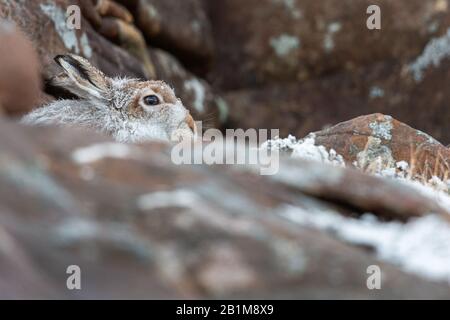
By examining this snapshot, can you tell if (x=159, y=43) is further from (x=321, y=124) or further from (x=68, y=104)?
(x=68, y=104)

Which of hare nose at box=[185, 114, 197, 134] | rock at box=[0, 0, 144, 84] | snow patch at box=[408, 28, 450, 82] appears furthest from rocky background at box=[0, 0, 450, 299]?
snow patch at box=[408, 28, 450, 82]

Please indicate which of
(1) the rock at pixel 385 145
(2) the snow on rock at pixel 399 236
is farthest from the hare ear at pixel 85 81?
(2) the snow on rock at pixel 399 236

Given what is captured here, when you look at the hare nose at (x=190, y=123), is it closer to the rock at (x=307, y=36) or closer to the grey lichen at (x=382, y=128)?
the grey lichen at (x=382, y=128)

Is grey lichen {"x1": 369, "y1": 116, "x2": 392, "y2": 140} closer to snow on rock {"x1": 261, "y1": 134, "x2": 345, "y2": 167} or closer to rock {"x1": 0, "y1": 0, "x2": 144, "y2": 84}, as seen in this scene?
snow on rock {"x1": 261, "y1": 134, "x2": 345, "y2": 167}

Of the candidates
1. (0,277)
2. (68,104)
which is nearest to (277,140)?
(68,104)

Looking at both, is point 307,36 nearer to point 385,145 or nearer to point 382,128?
point 382,128

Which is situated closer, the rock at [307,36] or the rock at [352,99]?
the rock at [352,99]
